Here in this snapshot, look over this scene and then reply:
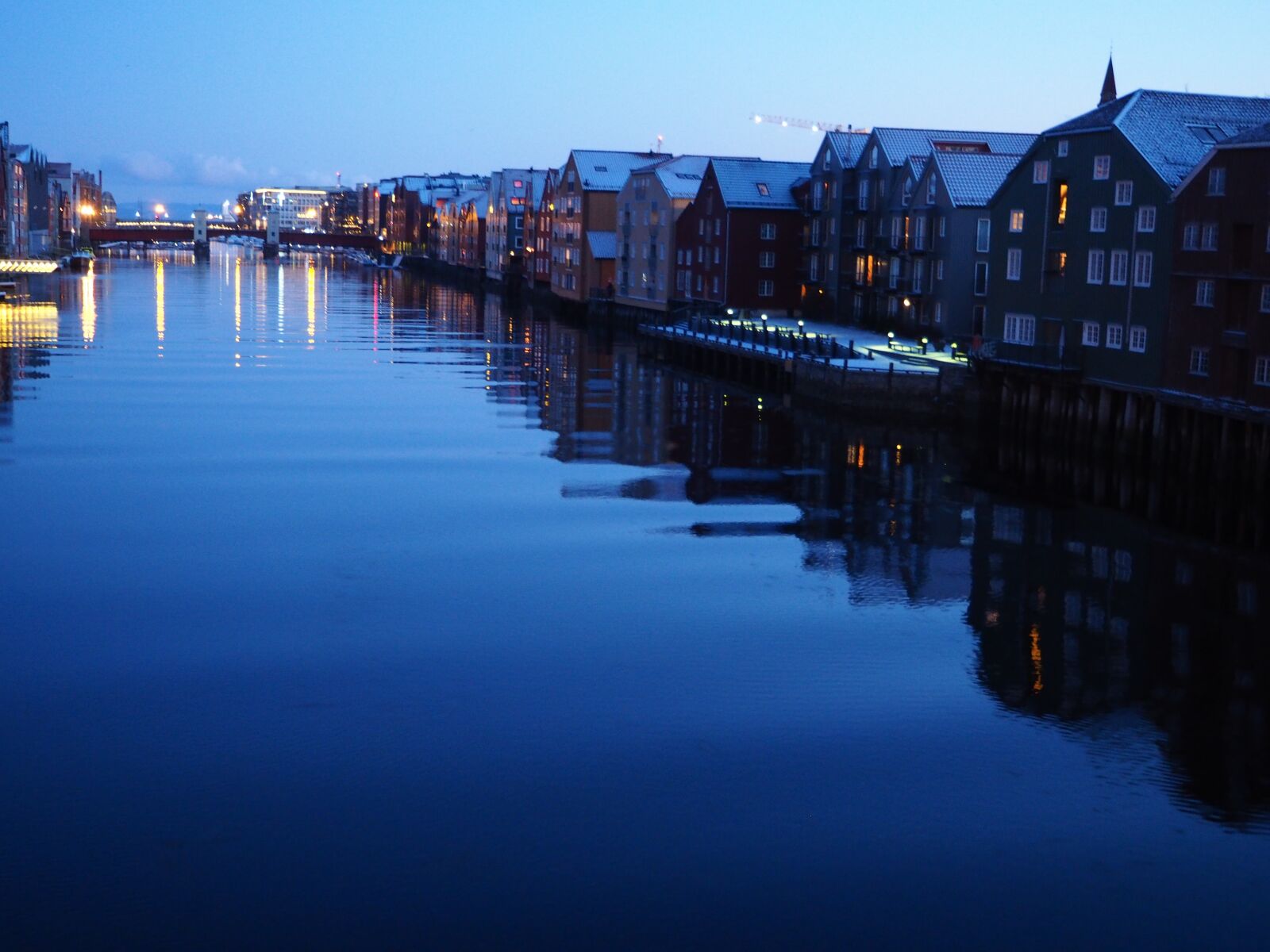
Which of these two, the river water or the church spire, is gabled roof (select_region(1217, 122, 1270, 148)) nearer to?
the river water

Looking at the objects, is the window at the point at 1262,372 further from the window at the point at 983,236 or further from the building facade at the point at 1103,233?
the window at the point at 983,236

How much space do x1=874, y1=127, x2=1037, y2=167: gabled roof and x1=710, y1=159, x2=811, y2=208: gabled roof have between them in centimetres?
929

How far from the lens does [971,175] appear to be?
58.9 meters

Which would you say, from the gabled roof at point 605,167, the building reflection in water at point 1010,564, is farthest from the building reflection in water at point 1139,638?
the gabled roof at point 605,167

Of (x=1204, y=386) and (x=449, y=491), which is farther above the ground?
(x=1204, y=386)


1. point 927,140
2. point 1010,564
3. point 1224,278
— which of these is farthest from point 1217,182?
point 927,140

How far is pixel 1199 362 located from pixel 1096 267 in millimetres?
6675

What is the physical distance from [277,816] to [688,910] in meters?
4.59

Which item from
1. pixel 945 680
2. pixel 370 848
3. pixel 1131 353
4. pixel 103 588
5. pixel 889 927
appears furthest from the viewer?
pixel 1131 353

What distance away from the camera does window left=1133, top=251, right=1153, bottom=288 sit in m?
40.6

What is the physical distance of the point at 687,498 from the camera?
3397 cm

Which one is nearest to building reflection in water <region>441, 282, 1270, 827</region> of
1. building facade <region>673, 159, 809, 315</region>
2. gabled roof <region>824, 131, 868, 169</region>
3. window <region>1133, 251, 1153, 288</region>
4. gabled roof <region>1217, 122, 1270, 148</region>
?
window <region>1133, 251, 1153, 288</region>

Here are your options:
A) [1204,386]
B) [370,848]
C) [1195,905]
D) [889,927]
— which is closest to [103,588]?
[370,848]

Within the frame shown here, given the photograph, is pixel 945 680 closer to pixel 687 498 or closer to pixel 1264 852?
pixel 1264 852
